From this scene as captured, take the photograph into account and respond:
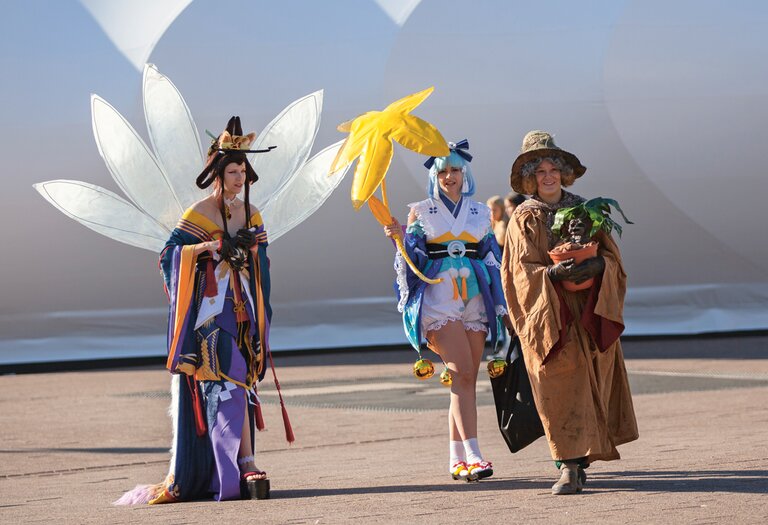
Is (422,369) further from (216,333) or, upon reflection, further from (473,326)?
(216,333)

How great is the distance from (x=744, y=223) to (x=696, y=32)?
2473mm

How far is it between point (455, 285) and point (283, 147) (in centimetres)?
135

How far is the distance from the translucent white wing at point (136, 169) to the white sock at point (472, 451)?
201cm

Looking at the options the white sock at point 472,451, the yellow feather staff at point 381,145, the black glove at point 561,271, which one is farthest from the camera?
the white sock at point 472,451

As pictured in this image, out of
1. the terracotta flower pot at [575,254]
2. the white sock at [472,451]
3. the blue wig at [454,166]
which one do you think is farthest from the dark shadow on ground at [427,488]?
the blue wig at [454,166]

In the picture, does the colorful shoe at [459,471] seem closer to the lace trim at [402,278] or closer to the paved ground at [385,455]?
the paved ground at [385,455]

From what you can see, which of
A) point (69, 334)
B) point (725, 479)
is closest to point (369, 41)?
point (69, 334)

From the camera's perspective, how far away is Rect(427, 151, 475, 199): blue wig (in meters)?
7.41

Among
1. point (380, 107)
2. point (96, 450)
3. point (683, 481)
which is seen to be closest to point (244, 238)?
point (683, 481)

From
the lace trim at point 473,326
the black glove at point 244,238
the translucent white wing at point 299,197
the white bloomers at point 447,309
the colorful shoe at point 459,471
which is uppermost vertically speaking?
the translucent white wing at point 299,197

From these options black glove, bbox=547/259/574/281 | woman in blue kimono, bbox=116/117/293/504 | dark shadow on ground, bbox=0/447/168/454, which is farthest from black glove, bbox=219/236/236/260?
dark shadow on ground, bbox=0/447/168/454

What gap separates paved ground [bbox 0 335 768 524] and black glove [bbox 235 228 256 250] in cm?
128

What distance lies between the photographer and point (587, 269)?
6.36m

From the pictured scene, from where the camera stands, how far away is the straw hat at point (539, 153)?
21.8 feet
